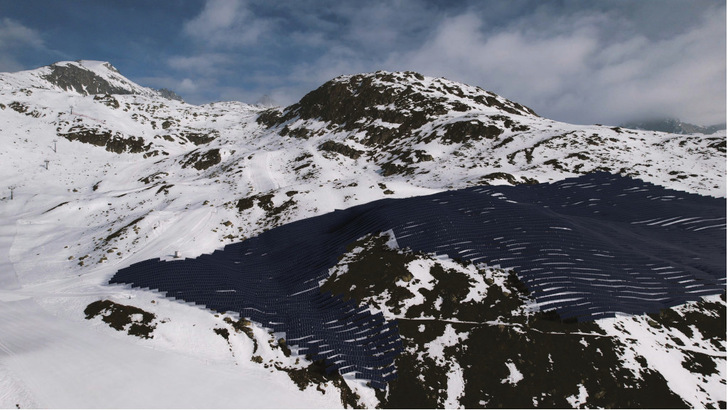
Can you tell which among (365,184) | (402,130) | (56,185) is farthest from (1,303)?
(402,130)

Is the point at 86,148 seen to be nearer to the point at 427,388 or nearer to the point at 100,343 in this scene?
the point at 100,343

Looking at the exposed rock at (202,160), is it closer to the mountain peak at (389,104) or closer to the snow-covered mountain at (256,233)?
the snow-covered mountain at (256,233)

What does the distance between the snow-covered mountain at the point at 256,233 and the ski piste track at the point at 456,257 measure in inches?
31.3

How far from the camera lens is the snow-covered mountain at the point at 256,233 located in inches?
349

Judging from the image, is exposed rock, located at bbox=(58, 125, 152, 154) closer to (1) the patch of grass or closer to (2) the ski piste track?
(2) the ski piste track

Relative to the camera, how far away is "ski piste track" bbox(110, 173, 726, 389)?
37.3 ft

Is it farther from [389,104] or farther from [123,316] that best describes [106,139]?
[123,316]

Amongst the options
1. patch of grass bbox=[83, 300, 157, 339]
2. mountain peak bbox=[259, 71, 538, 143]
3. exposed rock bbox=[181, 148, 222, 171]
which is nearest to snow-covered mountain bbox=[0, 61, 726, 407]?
patch of grass bbox=[83, 300, 157, 339]

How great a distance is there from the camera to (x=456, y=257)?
1453cm

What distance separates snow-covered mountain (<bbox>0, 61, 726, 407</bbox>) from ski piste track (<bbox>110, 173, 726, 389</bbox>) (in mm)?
794

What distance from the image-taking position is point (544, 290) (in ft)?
39.7

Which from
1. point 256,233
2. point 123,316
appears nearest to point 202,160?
point 256,233

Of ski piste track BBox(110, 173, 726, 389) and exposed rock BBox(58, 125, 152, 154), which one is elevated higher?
exposed rock BBox(58, 125, 152, 154)

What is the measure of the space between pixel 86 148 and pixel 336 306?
287 ft
